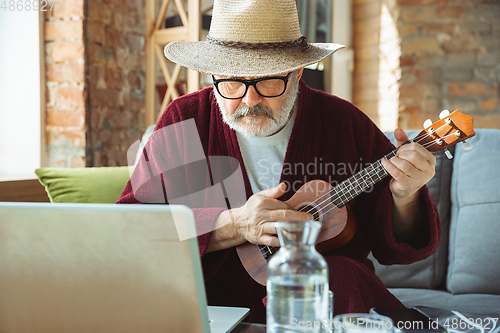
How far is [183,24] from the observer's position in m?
2.50

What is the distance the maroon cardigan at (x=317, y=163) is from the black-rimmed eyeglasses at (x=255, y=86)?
0.15m

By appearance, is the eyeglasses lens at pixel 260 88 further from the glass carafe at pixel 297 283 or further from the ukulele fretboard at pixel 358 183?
the glass carafe at pixel 297 283

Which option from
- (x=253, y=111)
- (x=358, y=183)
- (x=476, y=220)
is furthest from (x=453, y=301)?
(x=253, y=111)

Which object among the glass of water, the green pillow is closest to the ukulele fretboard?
the glass of water

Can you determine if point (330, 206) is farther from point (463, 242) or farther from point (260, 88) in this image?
Result: point (463, 242)

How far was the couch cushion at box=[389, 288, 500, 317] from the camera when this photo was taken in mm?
1270

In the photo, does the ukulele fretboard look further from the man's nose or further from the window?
the window

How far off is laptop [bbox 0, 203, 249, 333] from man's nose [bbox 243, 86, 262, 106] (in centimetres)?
71

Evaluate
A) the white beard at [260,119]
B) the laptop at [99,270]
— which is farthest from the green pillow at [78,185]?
the laptop at [99,270]

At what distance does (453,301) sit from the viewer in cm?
137

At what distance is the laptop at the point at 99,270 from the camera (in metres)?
0.53

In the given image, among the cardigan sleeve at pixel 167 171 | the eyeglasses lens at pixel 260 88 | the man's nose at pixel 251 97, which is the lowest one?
the cardigan sleeve at pixel 167 171

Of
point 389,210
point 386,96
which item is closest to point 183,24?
point 386,96

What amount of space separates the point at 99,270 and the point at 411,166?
0.73 m
